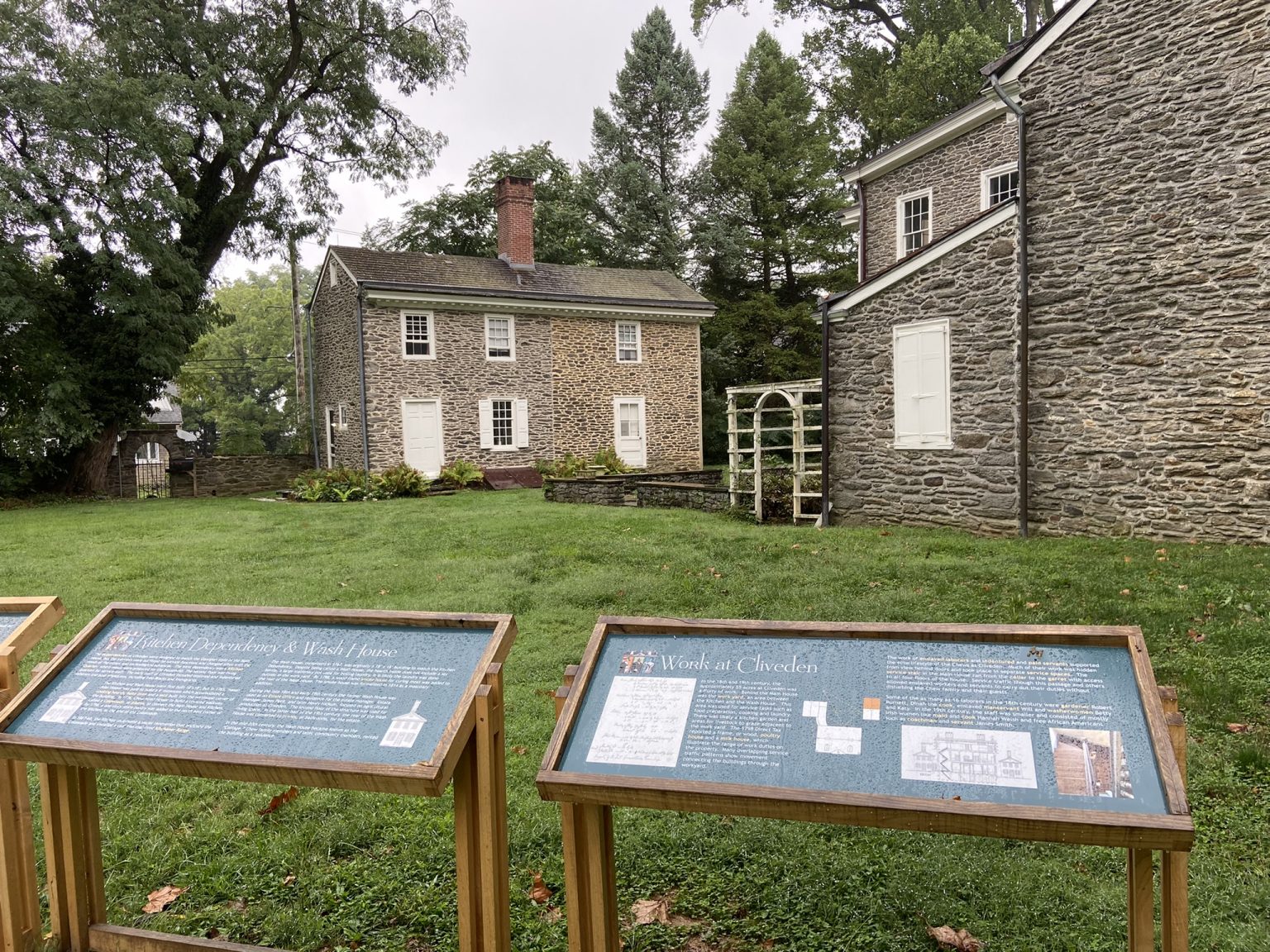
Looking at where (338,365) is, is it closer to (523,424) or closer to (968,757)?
(523,424)

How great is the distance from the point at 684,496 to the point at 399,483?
856 centimetres

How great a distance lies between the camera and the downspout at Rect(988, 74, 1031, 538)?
11195mm

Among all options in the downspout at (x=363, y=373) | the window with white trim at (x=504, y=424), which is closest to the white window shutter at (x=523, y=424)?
the window with white trim at (x=504, y=424)

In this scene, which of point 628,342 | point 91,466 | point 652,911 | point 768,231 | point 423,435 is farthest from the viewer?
point 768,231

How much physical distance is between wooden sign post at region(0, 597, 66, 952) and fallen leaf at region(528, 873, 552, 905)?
5.87 feet

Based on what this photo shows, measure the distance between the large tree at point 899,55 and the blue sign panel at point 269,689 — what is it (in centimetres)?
2999

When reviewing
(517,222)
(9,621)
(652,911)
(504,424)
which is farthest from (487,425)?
(652,911)

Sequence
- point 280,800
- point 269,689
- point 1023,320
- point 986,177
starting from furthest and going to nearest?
point 986,177
point 1023,320
point 280,800
point 269,689

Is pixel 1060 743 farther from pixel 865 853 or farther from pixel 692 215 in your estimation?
pixel 692 215

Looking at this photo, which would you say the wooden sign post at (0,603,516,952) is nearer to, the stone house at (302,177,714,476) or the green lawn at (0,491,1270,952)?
the green lawn at (0,491,1270,952)

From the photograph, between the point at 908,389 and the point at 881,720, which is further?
the point at 908,389

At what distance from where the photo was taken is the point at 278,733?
2.78m

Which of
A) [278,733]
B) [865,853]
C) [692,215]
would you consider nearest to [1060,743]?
[865,853]

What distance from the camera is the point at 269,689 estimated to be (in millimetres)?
2957
